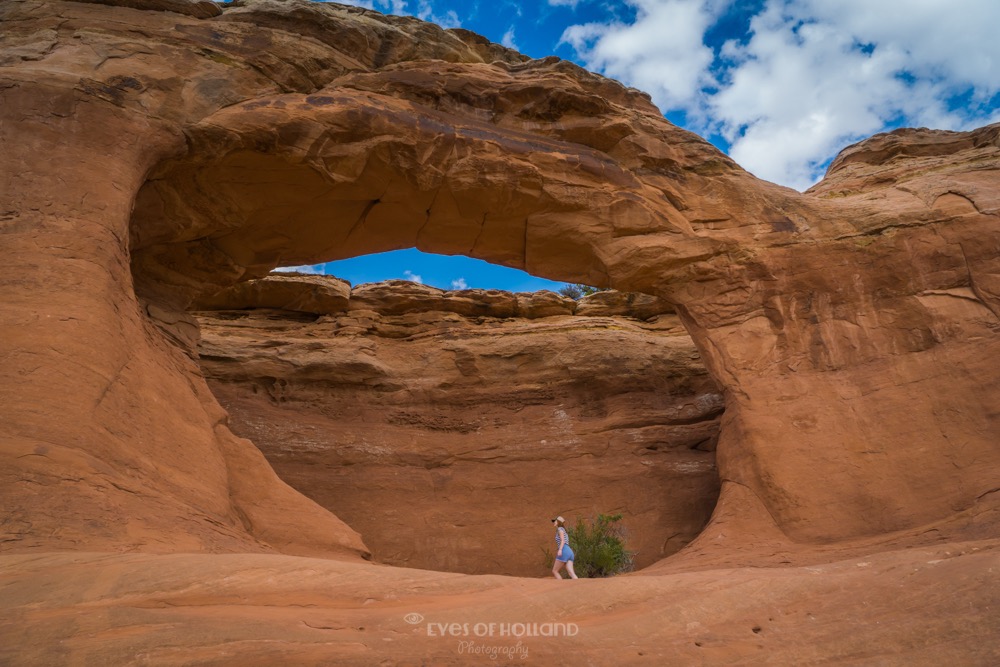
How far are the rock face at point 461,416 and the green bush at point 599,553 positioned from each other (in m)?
0.86

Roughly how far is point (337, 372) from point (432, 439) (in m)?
2.09

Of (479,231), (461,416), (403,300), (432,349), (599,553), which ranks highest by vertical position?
(403,300)

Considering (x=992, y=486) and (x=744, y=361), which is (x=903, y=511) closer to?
(x=992, y=486)

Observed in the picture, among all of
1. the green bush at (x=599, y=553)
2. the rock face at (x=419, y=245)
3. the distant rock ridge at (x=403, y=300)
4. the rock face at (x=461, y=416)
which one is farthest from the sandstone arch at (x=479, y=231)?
the distant rock ridge at (x=403, y=300)

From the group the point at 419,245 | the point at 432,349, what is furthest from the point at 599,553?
the point at 432,349

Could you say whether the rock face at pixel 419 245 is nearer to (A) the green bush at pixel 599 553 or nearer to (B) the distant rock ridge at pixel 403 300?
(A) the green bush at pixel 599 553

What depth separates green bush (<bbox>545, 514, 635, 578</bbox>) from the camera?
10.2 metres

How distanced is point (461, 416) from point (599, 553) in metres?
4.18

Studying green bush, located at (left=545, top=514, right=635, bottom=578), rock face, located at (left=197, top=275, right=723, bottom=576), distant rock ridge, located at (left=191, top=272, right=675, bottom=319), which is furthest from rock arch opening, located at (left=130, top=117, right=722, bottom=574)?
green bush, located at (left=545, top=514, right=635, bottom=578)

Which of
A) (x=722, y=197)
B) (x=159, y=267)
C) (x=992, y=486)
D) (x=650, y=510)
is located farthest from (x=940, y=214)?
(x=159, y=267)

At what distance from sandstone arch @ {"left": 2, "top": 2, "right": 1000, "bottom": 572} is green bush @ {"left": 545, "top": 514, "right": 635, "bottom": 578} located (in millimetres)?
1798

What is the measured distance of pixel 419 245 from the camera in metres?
11.0

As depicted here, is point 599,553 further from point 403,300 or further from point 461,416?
point 403,300

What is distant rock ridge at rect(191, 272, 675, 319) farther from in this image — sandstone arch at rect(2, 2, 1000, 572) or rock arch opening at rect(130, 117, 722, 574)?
sandstone arch at rect(2, 2, 1000, 572)
